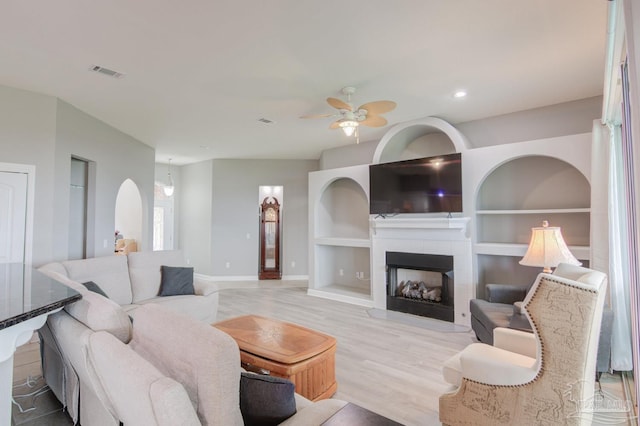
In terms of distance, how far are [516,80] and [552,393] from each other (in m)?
3.10

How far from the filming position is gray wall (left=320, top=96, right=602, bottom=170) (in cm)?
380

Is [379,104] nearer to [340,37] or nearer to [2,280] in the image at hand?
[340,37]

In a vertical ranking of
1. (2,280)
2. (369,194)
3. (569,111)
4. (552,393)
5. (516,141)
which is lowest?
(552,393)

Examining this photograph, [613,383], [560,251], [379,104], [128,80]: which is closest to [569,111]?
[560,251]

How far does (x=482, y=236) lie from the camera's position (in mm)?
4508

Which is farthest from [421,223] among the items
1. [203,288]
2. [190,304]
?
[190,304]

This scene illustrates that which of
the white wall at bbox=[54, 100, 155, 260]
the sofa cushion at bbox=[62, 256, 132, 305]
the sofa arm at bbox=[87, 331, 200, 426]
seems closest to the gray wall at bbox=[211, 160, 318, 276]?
the white wall at bbox=[54, 100, 155, 260]

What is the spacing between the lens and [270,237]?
769 centimetres

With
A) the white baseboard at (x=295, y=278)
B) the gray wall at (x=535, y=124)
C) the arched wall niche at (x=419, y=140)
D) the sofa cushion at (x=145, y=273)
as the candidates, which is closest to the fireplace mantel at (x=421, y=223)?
the arched wall niche at (x=419, y=140)

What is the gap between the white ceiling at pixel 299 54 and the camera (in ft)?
7.35

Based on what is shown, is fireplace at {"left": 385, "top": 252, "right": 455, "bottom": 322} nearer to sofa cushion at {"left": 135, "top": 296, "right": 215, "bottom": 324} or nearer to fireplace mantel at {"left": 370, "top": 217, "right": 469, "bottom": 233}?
fireplace mantel at {"left": 370, "top": 217, "right": 469, "bottom": 233}

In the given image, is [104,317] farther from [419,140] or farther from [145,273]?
[419,140]

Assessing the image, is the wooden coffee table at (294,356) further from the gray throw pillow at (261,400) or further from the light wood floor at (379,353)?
the gray throw pillow at (261,400)

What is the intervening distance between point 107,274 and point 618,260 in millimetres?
5251
